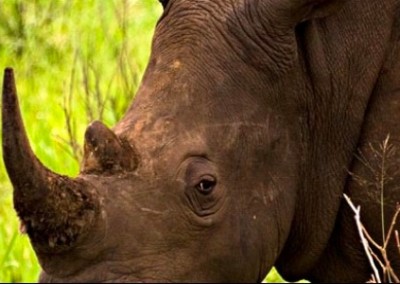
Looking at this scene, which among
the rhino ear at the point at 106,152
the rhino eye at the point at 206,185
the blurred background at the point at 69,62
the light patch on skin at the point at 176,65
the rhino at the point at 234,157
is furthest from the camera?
the blurred background at the point at 69,62

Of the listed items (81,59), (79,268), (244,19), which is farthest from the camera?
(81,59)

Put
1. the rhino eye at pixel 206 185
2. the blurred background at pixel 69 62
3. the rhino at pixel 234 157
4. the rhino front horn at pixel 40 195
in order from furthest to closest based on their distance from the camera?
the blurred background at pixel 69 62, the rhino eye at pixel 206 185, the rhino at pixel 234 157, the rhino front horn at pixel 40 195

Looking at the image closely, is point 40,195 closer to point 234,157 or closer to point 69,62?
point 234,157

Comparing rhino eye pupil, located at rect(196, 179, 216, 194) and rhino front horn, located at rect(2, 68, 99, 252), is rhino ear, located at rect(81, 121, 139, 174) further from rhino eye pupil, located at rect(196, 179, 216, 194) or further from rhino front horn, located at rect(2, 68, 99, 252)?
rhino eye pupil, located at rect(196, 179, 216, 194)

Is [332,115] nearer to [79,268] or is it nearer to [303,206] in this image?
[303,206]

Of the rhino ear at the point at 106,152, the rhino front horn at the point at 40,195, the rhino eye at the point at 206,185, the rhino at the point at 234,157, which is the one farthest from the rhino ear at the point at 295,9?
the rhino front horn at the point at 40,195

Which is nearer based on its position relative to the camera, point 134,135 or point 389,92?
point 134,135

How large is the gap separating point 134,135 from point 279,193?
62 centimetres

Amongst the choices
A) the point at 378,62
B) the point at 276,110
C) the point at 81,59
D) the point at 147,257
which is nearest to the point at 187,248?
the point at 147,257

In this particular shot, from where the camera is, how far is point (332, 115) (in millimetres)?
7012

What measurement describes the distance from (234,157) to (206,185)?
0.55 ft

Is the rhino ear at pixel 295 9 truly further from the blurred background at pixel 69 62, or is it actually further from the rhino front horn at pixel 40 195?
the blurred background at pixel 69 62

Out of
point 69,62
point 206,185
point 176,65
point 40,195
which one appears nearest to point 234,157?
point 206,185

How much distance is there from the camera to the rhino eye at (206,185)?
21.5 feet
